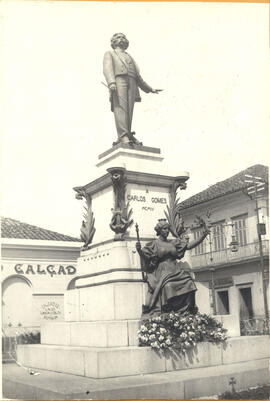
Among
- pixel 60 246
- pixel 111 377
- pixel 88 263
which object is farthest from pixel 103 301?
pixel 60 246

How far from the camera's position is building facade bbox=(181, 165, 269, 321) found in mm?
30047

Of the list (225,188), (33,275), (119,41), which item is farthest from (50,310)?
(119,41)

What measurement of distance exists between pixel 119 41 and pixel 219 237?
23987mm

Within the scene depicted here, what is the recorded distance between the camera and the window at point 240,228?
31.8 metres

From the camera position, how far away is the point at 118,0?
30.7ft

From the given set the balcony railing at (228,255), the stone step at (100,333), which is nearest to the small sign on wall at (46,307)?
the balcony railing at (228,255)

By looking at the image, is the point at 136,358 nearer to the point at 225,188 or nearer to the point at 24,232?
the point at 24,232

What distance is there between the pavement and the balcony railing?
21492 mm

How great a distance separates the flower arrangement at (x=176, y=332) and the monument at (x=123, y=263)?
0.56 feet

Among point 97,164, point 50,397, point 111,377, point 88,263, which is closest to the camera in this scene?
point 50,397

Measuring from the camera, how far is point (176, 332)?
8.54 metres

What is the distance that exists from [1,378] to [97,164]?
16.0ft

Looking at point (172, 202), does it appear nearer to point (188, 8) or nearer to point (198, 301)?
point (198, 301)

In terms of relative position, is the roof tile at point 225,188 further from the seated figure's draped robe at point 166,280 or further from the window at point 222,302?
the seated figure's draped robe at point 166,280
